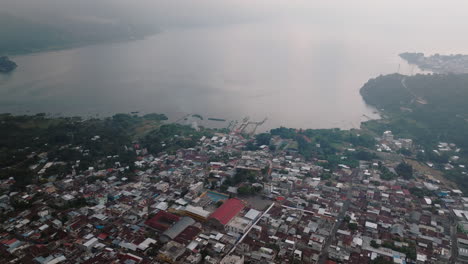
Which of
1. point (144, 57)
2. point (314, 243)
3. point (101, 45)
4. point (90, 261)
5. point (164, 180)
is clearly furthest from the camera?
point (101, 45)

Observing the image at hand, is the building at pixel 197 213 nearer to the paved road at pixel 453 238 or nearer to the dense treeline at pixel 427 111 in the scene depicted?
the paved road at pixel 453 238

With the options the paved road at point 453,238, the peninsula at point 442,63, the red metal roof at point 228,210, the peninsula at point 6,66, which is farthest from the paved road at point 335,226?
the peninsula at point 6,66

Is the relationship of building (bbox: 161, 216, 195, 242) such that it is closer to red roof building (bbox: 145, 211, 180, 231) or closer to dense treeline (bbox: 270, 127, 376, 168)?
red roof building (bbox: 145, 211, 180, 231)

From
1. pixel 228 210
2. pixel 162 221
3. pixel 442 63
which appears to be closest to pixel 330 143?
pixel 228 210

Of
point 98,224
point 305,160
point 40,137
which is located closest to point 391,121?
point 305,160

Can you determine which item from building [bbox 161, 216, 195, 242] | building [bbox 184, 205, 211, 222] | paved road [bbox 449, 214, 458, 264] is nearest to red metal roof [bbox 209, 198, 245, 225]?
building [bbox 184, 205, 211, 222]

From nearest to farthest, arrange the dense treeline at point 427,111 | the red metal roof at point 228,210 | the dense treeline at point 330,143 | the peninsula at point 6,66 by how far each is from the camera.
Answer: the red metal roof at point 228,210, the dense treeline at point 330,143, the dense treeline at point 427,111, the peninsula at point 6,66

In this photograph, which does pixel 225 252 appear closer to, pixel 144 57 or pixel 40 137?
pixel 40 137
